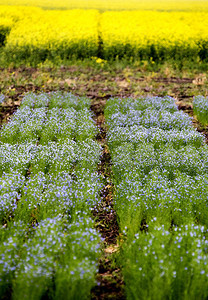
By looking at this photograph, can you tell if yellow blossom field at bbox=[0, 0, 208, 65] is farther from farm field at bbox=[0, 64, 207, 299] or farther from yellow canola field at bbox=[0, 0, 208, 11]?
yellow canola field at bbox=[0, 0, 208, 11]

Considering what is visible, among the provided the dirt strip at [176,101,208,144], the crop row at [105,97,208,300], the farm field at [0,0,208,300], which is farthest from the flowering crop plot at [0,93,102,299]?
the dirt strip at [176,101,208,144]

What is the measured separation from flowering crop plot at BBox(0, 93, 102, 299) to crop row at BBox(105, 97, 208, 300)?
46cm

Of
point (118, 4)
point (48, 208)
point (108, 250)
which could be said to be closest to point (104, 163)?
point (48, 208)

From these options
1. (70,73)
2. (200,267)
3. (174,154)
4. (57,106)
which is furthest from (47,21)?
(200,267)

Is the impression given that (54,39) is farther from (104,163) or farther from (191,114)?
(104,163)

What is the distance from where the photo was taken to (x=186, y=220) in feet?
13.1

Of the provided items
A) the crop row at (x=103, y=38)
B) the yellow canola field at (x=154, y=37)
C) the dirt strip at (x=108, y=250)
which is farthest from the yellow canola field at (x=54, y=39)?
the dirt strip at (x=108, y=250)

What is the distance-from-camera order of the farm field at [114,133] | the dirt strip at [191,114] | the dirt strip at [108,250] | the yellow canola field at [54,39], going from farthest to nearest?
the yellow canola field at [54,39] < the dirt strip at [191,114] < the farm field at [114,133] < the dirt strip at [108,250]

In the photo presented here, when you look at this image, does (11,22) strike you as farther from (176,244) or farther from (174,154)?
(176,244)

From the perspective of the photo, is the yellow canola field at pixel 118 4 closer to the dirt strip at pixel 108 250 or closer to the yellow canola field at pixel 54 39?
the yellow canola field at pixel 54 39

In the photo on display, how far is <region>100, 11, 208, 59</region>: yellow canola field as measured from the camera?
1428 centimetres

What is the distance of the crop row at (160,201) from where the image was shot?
10.1ft

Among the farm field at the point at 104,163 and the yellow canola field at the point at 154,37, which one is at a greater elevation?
the yellow canola field at the point at 154,37

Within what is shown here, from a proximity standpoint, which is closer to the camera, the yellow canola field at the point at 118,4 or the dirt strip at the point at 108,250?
the dirt strip at the point at 108,250
